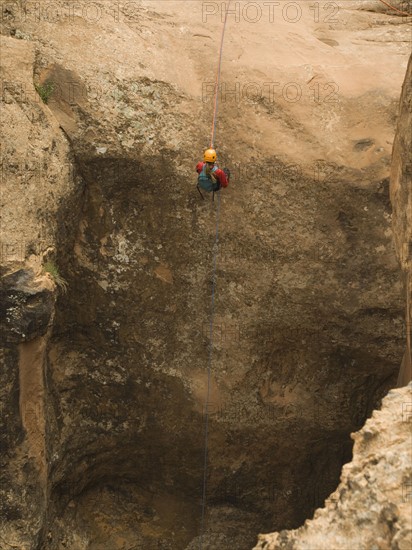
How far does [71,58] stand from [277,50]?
8.41ft

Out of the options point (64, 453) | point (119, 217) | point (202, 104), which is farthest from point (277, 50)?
point (64, 453)

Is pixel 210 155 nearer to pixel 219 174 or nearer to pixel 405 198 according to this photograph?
pixel 219 174

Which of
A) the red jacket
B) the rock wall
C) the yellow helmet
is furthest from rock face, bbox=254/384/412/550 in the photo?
the red jacket

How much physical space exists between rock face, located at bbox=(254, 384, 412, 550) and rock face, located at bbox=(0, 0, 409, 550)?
408cm

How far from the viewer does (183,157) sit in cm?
984

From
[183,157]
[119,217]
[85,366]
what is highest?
[183,157]

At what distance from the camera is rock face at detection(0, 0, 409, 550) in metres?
9.70

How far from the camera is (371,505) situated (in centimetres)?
577

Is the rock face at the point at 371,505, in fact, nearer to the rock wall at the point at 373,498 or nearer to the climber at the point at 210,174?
the rock wall at the point at 373,498

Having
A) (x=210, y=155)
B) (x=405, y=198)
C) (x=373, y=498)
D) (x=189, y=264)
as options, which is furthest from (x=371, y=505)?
(x=189, y=264)

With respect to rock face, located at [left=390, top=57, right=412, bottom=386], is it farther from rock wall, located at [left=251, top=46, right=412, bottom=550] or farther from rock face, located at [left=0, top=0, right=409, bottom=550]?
rock face, located at [left=0, top=0, right=409, bottom=550]

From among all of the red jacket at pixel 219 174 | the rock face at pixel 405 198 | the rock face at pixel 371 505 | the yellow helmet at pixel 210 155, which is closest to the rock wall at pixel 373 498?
the rock face at pixel 371 505

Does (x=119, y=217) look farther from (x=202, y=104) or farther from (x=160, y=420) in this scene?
(x=160, y=420)

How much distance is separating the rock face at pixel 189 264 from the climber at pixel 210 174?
13.9 inches
